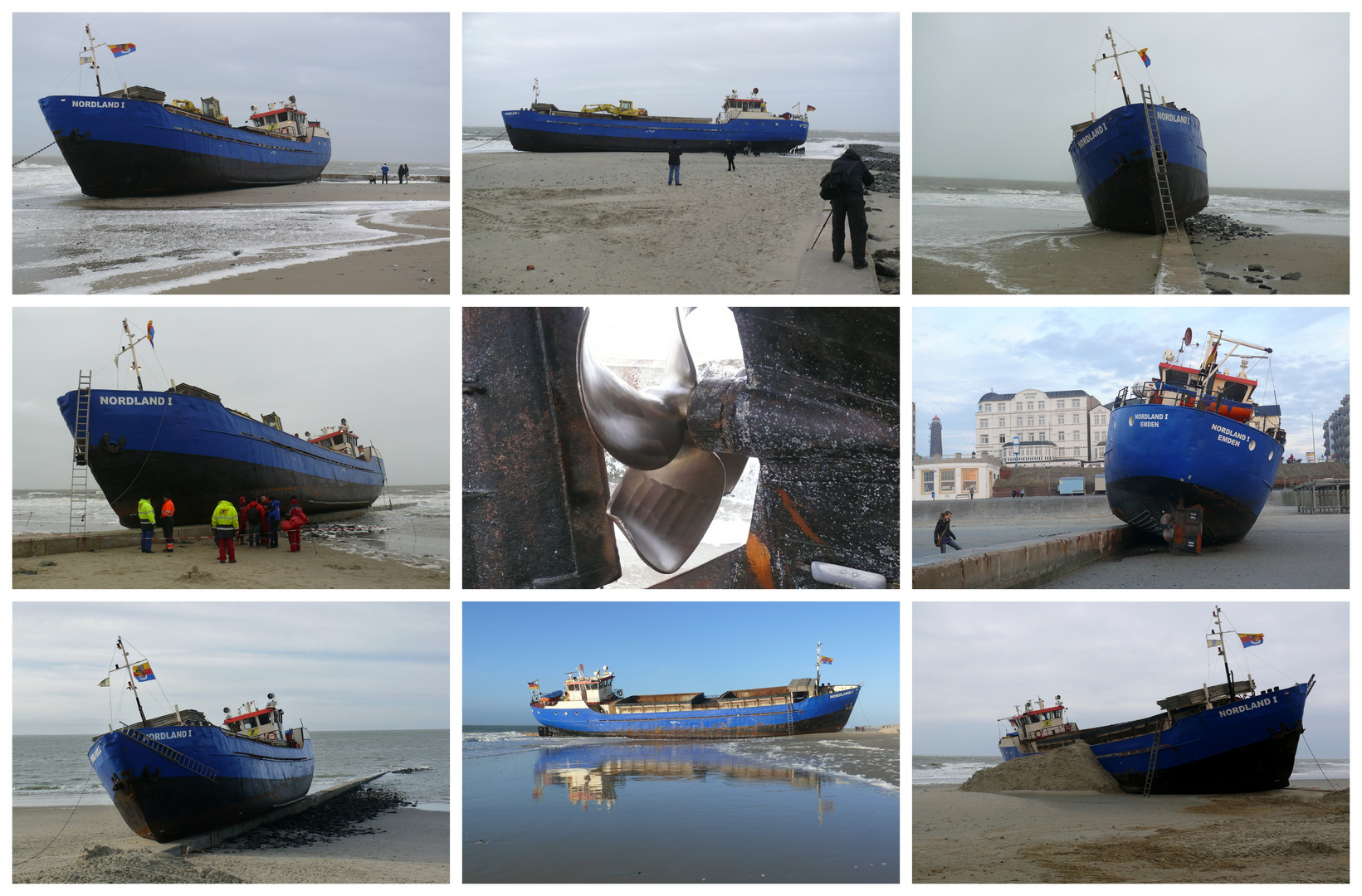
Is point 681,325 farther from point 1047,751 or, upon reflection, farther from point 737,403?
point 1047,751

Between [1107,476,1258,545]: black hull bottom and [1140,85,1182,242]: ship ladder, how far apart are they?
3578mm

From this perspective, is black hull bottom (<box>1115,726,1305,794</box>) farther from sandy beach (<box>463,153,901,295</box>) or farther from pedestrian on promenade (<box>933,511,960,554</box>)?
sandy beach (<box>463,153,901,295</box>)

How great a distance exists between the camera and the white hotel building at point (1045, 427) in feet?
32.9

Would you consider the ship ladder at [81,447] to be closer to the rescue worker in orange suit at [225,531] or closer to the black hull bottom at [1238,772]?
the rescue worker in orange suit at [225,531]

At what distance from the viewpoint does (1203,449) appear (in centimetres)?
841

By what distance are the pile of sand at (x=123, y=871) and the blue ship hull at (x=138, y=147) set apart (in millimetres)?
10077

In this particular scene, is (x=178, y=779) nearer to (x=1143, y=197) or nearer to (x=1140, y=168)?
(x=1143, y=197)

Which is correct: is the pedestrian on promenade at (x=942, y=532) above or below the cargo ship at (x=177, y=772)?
above

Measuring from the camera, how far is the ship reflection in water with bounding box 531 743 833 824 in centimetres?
745

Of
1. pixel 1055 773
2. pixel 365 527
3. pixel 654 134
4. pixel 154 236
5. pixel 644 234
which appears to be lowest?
pixel 1055 773

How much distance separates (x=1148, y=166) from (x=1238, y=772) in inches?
316

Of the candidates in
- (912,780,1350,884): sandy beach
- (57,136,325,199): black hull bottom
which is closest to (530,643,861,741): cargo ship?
(912,780,1350,884): sandy beach

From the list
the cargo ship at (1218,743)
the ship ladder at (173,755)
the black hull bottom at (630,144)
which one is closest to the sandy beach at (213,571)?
the ship ladder at (173,755)


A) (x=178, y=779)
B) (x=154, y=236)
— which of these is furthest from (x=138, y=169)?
(x=178, y=779)
